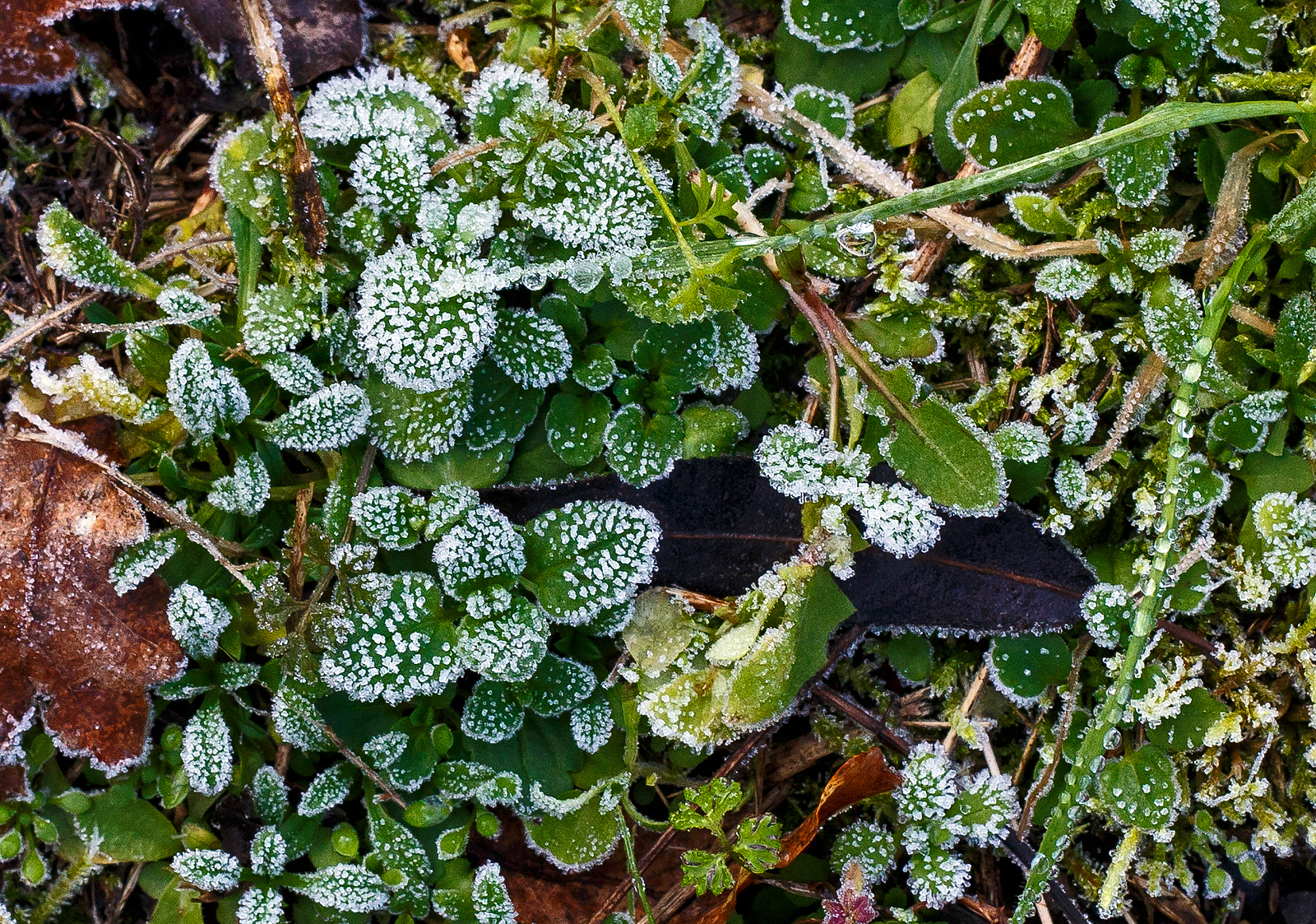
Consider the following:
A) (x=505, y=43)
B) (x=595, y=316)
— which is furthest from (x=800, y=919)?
(x=505, y=43)

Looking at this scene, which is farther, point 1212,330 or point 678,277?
point 678,277

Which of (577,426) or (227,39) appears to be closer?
(577,426)

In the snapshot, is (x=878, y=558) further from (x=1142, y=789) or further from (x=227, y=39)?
(x=227, y=39)

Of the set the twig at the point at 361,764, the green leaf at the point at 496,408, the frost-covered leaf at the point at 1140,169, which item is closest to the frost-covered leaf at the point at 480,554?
the green leaf at the point at 496,408

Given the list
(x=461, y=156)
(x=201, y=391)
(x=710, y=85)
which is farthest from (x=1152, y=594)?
(x=201, y=391)

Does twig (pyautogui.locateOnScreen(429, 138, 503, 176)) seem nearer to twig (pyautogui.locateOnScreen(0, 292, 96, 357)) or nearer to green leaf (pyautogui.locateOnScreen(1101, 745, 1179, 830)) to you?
twig (pyautogui.locateOnScreen(0, 292, 96, 357))

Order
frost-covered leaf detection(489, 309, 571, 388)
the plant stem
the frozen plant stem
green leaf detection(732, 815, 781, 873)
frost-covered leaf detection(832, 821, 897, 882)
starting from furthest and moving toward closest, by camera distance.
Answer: frost-covered leaf detection(832, 821, 897, 882) < frost-covered leaf detection(489, 309, 571, 388) < green leaf detection(732, 815, 781, 873) < the frozen plant stem < the plant stem

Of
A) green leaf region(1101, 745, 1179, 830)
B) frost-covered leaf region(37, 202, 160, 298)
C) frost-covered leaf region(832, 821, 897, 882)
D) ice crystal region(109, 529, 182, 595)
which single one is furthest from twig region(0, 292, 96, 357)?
green leaf region(1101, 745, 1179, 830)

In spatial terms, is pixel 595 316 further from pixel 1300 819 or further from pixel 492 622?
pixel 1300 819
